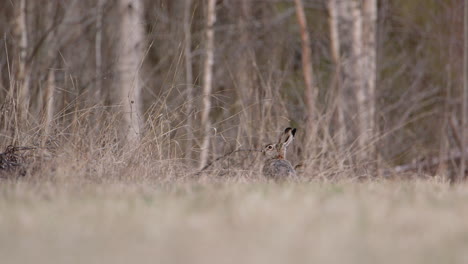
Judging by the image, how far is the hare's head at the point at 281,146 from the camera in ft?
25.0

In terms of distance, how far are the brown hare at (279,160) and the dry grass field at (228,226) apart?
1.95 metres

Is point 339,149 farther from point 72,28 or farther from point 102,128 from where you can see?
point 72,28

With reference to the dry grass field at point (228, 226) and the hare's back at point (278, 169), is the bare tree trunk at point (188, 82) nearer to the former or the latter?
the hare's back at point (278, 169)

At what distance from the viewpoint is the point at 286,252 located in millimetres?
3297

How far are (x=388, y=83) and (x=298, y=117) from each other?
451 centimetres

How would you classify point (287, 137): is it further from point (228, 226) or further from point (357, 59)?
point (357, 59)

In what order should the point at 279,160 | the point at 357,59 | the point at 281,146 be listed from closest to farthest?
the point at 279,160, the point at 281,146, the point at 357,59

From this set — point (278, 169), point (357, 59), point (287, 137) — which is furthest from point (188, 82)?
point (278, 169)

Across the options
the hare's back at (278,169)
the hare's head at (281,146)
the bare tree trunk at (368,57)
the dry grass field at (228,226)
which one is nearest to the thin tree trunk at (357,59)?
the bare tree trunk at (368,57)

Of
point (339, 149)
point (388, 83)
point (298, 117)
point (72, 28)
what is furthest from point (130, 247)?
point (72, 28)

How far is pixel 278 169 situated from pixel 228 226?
3361 mm

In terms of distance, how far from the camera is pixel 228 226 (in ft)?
12.4

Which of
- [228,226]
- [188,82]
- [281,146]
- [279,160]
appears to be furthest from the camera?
[188,82]

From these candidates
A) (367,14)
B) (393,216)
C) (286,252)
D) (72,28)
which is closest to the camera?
(286,252)
